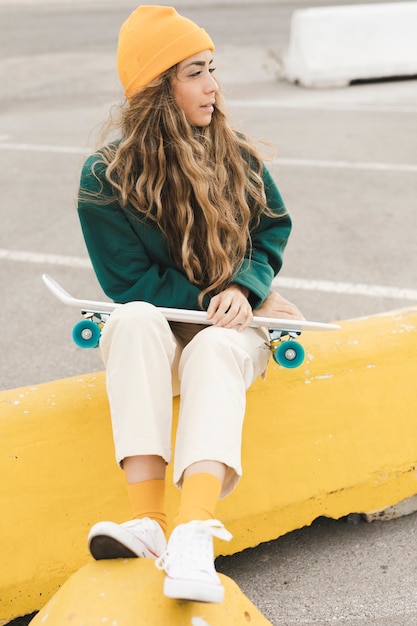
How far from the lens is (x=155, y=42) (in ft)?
9.35

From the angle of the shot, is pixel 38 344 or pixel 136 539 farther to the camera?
pixel 38 344

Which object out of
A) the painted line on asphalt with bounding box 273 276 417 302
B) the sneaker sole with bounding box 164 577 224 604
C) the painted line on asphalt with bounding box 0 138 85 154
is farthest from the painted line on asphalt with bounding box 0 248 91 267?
the sneaker sole with bounding box 164 577 224 604

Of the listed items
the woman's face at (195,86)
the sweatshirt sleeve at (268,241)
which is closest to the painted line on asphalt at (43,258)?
the sweatshirt sleeve at (268,241)

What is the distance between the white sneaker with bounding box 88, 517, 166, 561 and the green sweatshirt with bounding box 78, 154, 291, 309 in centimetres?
77

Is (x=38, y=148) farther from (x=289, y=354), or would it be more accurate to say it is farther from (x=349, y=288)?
(x=289, y=354)

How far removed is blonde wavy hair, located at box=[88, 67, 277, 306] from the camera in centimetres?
287

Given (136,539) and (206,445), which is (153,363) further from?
(136,539)

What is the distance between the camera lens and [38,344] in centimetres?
467

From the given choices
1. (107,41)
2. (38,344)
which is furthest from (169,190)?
(107,41)

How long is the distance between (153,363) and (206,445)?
28 cm

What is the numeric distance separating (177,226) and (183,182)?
142mm

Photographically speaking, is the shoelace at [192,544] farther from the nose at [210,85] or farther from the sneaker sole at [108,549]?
the nose at [210,85]

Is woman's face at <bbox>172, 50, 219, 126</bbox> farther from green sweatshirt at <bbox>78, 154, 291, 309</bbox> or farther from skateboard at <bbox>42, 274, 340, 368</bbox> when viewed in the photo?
skateboard at <bbox>42, 274, 340, 368</bbox>

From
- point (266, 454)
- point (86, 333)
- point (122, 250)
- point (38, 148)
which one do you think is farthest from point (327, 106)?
point (86, 333)
